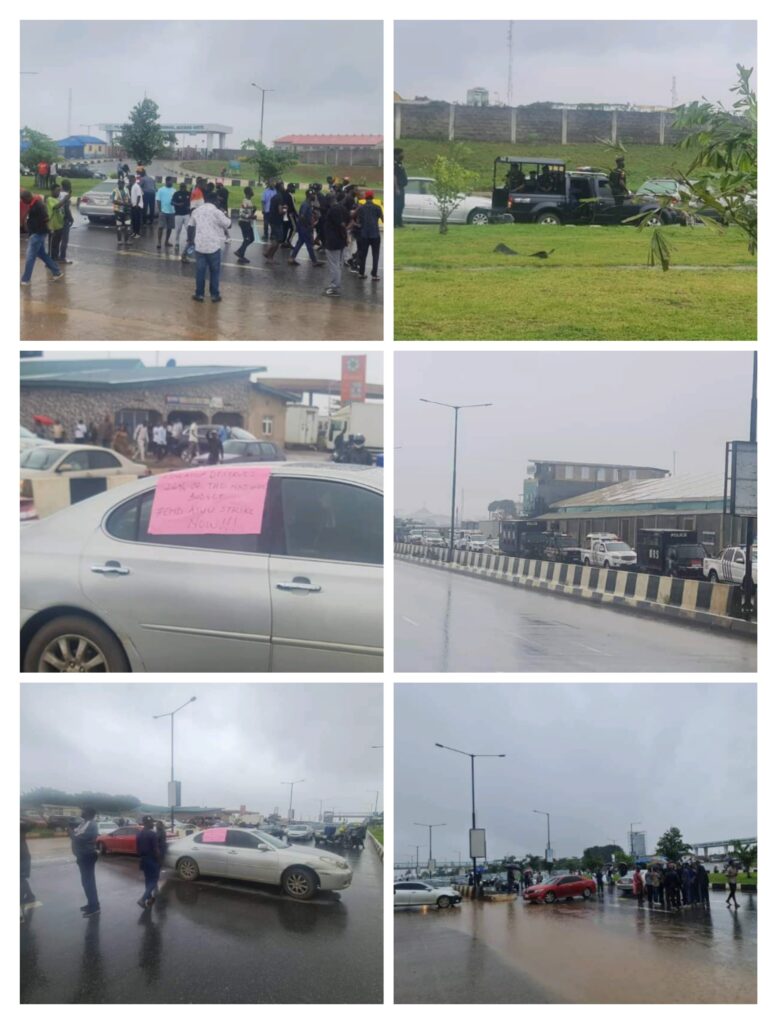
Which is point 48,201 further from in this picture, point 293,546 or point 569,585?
point 569,585

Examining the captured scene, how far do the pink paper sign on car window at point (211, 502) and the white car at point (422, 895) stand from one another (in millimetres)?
1661

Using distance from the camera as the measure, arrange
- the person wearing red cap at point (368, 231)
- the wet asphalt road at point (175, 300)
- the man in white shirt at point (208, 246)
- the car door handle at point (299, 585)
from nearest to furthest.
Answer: the car door handle at point (299, 585) → the wet asphalt road at point (175, 300) → the person wearing red cap at point (368, 231) → the man in white shirt at point (208, 246)

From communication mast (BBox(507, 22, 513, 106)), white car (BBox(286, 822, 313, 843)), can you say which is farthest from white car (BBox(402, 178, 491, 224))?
white car (BBox(286, 822, 313, 843))

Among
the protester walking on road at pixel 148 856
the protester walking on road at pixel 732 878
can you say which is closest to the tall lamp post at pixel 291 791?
the protester walking on road at pixel 148 856

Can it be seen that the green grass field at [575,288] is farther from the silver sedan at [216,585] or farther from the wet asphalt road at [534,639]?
the wet asphalt road at [534,639]

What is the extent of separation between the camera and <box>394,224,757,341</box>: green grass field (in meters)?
4.92

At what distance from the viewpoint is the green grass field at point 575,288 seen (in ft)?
16.1

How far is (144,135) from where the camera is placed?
4.98m

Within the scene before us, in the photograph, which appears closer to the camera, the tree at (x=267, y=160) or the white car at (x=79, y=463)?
the white car at (x=79, y=463)

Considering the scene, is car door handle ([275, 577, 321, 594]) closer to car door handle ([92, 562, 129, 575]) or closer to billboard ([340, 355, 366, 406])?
car door handle ([92, 562, 129, 575])

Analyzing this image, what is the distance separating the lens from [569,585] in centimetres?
486

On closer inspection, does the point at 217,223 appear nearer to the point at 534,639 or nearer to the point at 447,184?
the point at 447,184

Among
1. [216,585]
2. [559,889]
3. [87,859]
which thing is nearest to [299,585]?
[216,585]
